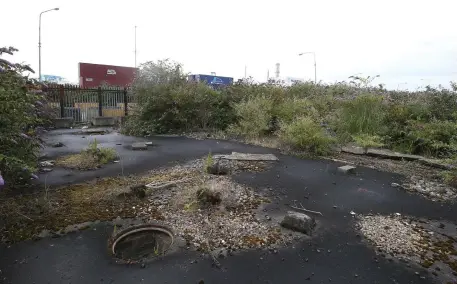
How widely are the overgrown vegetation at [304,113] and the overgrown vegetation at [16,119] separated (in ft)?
17.7

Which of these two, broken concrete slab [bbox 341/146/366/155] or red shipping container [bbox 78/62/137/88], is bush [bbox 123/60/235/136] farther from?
red shipping container [bbox 78/62/137/88]

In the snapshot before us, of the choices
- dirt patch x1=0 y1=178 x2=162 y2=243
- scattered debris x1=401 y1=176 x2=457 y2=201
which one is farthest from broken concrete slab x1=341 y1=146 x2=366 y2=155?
dirt patch x1=0 y1=178 x2=162 y2=243

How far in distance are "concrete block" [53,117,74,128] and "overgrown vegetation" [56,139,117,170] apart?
6866 mm

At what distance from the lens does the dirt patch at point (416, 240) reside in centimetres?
278

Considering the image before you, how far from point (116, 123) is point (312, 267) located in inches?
488

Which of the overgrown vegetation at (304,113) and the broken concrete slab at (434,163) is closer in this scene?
the broken concrete slab at (434,163)

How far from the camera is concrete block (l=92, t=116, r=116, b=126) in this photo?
13.1 m

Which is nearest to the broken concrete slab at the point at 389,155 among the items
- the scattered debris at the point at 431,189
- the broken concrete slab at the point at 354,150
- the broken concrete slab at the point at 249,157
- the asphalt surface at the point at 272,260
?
the broken concrete slab at the point at 354,150

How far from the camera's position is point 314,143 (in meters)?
7.11

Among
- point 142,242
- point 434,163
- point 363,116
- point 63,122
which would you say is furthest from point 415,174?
point 63,122

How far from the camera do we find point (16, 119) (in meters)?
3.97

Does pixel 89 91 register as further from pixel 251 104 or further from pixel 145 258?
pixel 145 258

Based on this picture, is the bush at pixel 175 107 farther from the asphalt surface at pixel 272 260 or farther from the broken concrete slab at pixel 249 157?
the asphalt surface at pixel 272 260

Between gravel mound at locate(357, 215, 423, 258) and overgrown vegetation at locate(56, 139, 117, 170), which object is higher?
overgrown vegetation at locate(56, 139, 117, 170)
